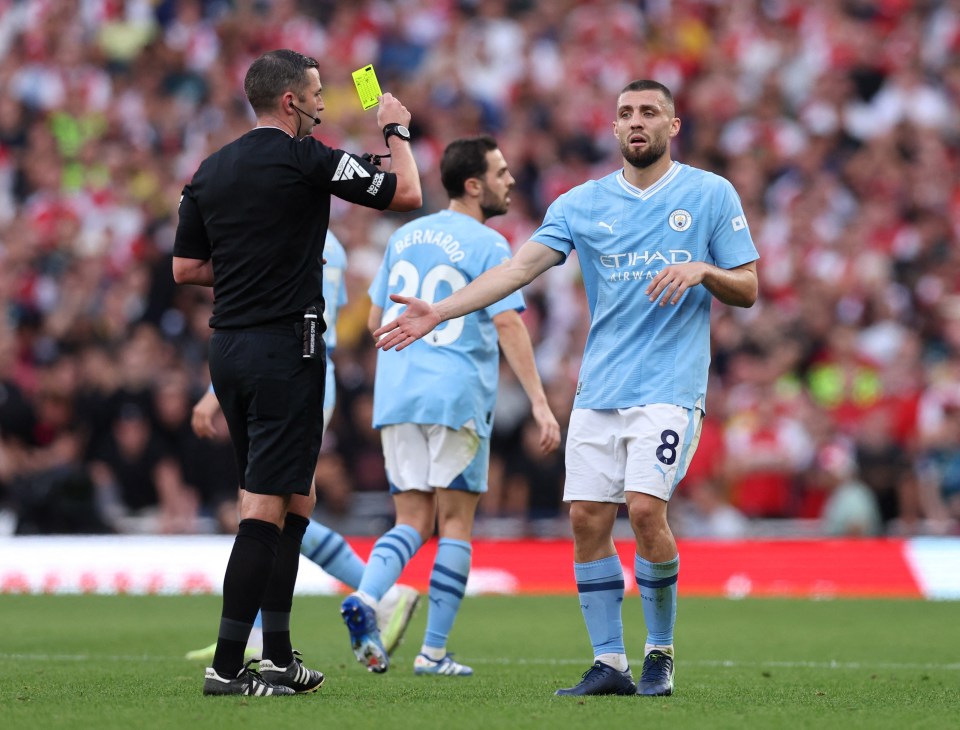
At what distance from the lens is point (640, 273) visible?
691cm

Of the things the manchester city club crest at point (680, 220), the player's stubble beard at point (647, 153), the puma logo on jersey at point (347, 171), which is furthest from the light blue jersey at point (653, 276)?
the puma logo on jersey at point (347, 171)

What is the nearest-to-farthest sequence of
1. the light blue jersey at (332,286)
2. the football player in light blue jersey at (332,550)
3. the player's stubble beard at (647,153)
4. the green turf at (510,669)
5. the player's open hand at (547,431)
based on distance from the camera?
1. the green turf at (510,669)
2. the player's stubble beard at (647,153)
3. the player's open hand at (547,431)
4. the football player in light blue jersey at (332,550)
5. the light blue jersey at (332,286)

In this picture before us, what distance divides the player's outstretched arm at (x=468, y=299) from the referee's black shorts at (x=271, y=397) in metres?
0.34

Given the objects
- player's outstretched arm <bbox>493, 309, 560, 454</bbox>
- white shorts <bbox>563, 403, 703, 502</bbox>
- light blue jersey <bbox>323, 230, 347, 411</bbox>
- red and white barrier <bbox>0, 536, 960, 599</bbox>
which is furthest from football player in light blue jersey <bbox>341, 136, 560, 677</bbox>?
red and white barrier <bbox>0, 536, 960, 599</bbox>

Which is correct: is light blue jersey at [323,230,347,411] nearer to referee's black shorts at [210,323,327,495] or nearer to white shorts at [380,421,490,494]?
white shorts at [380,421,490,494]

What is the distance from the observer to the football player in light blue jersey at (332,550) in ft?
28.3

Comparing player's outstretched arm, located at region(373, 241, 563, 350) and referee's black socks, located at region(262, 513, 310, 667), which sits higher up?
player's outstretched arm, located at region(373, 241, 563, 350)

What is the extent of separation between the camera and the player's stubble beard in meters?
7.00

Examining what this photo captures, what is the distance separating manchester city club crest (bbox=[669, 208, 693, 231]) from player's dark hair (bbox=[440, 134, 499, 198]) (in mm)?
2200

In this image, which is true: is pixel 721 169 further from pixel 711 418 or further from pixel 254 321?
pixel 254 321

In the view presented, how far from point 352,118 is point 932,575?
968 cm

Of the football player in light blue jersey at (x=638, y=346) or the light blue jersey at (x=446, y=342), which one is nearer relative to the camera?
the football player in light blue jersey at (x=638, y=346)

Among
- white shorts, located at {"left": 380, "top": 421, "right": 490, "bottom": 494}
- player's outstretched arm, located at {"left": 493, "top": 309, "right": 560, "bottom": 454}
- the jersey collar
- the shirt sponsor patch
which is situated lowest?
white shorts, located at {"left": 380, "top": 421, "right": 490, "bottom": 494}

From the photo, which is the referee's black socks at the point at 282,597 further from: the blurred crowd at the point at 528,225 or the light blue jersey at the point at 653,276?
the blurred crowd at the point at 528,225
